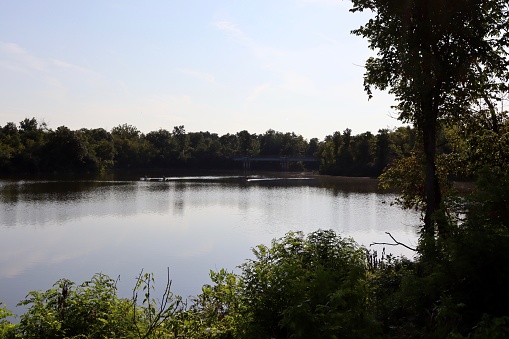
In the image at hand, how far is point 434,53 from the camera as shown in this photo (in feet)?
49.0

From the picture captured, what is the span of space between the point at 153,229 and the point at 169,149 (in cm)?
11299

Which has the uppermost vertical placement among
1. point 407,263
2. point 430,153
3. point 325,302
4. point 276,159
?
point 276,159

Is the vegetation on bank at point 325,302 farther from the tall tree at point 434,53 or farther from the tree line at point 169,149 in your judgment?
the tree line at point 169,149

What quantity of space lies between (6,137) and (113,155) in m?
28.0

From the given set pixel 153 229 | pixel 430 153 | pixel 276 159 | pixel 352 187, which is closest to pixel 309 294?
pixel 430 153

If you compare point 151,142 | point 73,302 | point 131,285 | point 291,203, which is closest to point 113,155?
point 151,142

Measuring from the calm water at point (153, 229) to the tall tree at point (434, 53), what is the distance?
22.8 feet

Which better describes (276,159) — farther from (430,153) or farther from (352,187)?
(430,153)

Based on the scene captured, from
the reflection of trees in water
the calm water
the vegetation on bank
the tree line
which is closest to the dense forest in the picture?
the vegetation on bank

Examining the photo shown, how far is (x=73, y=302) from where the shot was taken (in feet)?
27.1

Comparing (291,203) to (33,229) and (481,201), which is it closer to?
(33,229)

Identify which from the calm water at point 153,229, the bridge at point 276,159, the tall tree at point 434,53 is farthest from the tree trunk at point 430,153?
the bridge at point 276,159

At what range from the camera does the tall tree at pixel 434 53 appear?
555 inches

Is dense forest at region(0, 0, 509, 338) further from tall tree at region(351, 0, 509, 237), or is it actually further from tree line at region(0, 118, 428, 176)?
tree line at region(0, 118, 428, 176)
